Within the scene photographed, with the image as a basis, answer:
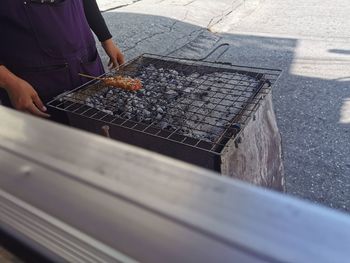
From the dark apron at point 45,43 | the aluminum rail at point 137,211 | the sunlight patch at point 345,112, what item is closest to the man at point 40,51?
the dark apron at point 45,43

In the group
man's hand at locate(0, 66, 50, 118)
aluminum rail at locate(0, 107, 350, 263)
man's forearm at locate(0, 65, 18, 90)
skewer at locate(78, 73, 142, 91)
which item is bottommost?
skewer at locate(78, 73, 142, 91)

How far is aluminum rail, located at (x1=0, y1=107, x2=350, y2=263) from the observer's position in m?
0.55

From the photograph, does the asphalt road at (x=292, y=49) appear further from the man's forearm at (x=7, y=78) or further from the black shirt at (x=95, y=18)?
the man's forearm at (x=7, y=78)

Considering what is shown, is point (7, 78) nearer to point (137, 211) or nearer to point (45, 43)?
point (45, 43)

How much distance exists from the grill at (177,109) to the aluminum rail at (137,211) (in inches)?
35.8

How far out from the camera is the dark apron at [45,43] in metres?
1.90

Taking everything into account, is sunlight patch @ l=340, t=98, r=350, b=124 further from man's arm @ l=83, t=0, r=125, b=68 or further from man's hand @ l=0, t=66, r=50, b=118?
man's hand @ l=0, t=66, r=50, b=118

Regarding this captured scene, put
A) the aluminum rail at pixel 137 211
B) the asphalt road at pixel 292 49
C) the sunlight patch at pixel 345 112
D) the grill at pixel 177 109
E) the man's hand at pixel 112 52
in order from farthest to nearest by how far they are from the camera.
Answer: the sunlight patch at pixel 345 112 < the asphalt road at pixel 292 49 < the man's hand at pixel 112 52 < the grill at pixel 177 109 < the aluminum rail at pixel 137 211

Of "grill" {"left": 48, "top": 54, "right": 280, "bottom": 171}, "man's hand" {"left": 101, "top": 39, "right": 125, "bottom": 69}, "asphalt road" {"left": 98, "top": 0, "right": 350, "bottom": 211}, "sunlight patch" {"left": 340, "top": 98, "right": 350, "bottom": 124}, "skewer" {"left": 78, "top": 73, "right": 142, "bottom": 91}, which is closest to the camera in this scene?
"grill" {"left": 48, "top": 54, "right": 280, "bottom": 171}

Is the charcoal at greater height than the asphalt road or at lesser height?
greater

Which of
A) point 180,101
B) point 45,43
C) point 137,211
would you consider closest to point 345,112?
point 180,101

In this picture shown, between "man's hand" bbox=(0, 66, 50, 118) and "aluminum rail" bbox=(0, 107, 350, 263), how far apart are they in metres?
1.08

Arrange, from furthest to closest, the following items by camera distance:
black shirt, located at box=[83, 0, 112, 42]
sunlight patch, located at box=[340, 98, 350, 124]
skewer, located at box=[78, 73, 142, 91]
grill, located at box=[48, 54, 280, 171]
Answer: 1. sunlight patch, located at box=[340, 98, 350, 124]
2. black shirt, located at box=[83, 0, 112, 42]
3. skewer, located at box=[78, 73, 142, 91]
4. grill, located at box=[48, 54, 280, 171]

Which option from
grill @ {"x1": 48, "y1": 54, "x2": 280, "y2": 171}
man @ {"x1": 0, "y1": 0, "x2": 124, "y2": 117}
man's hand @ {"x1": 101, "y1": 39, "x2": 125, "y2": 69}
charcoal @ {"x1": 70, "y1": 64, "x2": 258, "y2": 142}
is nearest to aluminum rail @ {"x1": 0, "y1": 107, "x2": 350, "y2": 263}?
grill @ {"x1": 48, "y1": 54, "x2": 280, "y2": 171}
